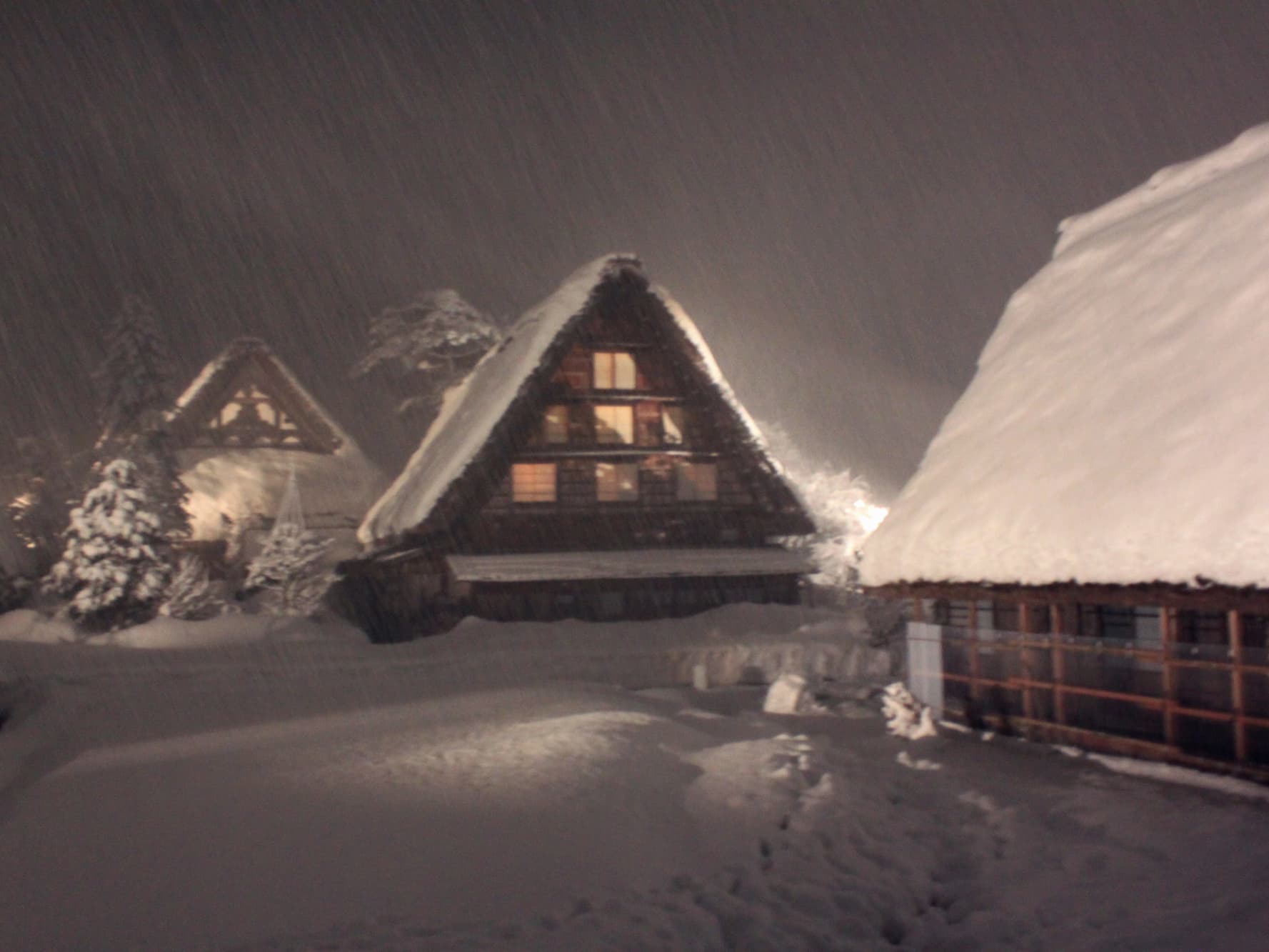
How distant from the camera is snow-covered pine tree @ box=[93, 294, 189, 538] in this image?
30453mm

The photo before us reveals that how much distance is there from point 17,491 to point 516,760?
34.9m

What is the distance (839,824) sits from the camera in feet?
29.7

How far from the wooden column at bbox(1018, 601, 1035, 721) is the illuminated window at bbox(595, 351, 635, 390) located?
45.0 ft

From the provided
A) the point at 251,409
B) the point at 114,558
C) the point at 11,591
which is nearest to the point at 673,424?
the point at 114,558

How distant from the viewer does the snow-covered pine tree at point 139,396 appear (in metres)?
30.5

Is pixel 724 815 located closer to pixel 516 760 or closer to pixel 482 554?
pixel 516 760

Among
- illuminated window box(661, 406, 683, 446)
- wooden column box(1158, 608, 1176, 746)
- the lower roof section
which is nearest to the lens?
wooden column box(1158, 608, 1176, 746)

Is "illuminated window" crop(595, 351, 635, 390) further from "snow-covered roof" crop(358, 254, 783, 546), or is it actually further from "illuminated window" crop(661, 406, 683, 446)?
"snow-covered roof" crop(358, 254, 783, 546)

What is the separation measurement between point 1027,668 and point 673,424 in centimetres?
A: 1384

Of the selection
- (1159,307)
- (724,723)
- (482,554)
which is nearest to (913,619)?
(724,723)

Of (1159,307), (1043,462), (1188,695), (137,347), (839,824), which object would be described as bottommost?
(839,824)

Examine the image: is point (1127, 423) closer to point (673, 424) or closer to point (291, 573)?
point (673, 424)

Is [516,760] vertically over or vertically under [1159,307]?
under

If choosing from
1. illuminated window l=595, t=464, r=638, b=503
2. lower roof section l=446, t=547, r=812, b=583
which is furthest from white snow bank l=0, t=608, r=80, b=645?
illuminated window l=595, t=464, r=638, b=503
